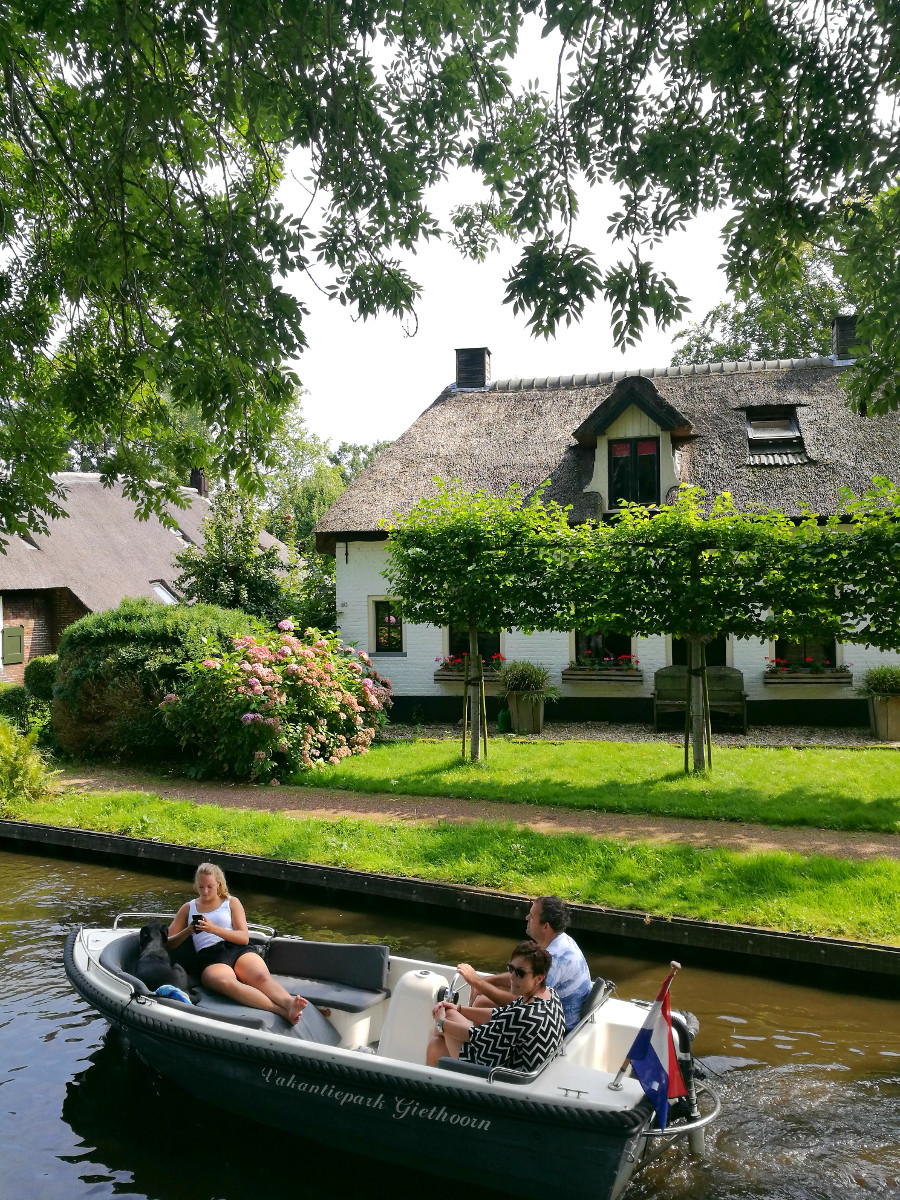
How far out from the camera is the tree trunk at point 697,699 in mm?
13188

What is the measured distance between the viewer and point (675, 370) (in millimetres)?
22641

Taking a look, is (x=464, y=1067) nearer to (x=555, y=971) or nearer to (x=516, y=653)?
(x=555, y=971)

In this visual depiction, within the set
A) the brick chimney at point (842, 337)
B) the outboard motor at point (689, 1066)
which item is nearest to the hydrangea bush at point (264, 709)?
the outboard motor at point (689, 1066)

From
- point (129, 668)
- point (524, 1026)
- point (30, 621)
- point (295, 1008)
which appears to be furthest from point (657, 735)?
point (30, 621)

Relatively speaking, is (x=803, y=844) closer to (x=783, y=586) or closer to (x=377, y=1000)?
(x=783, y=586)

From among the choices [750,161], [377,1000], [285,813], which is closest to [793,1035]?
[377,1000]

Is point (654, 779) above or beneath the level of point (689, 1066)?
above

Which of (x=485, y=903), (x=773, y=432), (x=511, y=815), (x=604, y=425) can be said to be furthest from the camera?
(x=773, y=432)

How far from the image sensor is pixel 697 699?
13219 mm

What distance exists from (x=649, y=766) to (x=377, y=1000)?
26.6ft

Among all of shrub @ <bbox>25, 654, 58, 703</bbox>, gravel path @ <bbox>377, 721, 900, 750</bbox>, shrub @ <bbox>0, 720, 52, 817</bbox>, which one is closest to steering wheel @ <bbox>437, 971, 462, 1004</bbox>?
shrub @ <bbox>0, 720, 52, 817</bbox>

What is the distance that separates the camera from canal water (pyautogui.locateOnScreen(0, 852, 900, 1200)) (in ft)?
18.0

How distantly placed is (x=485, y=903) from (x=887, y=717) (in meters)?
10.1

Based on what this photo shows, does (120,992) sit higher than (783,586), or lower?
lower
